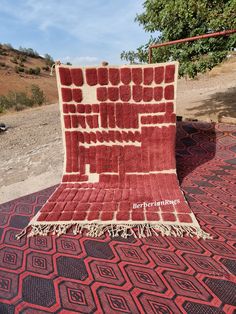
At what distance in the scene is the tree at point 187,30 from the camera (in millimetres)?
5609

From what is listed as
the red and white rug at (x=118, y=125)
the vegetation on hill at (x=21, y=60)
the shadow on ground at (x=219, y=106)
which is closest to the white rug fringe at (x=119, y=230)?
the red and white rug at (x=118, y=125)

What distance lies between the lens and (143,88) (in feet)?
15.2

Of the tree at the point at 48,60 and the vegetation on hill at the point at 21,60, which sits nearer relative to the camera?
the vegetation on hill at the point at 21,60

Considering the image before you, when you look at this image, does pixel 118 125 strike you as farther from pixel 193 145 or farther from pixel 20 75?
pixel 20 75

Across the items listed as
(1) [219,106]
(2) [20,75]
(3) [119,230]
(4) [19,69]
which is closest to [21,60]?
(4) [19,69]

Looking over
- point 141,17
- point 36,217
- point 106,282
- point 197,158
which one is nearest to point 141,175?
point 197,158

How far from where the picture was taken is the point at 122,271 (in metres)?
2.62

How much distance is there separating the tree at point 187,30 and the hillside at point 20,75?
1472 cm

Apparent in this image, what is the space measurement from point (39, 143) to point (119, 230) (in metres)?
5.45

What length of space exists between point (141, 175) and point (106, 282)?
2.30 meters

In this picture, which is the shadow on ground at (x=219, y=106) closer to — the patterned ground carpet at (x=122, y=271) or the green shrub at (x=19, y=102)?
the patterned ground carpet at (x=122, y=271)

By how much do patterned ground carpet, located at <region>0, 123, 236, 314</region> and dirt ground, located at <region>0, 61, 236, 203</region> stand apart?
1.34m

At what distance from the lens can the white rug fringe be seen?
10.2 feet

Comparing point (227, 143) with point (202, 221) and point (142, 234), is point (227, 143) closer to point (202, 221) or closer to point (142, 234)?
point (202, 221)
